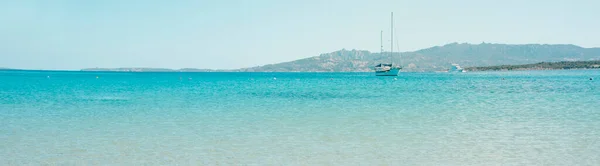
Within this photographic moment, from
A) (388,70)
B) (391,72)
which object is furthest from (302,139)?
(388,70)

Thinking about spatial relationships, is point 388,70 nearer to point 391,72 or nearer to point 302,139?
point 391,72

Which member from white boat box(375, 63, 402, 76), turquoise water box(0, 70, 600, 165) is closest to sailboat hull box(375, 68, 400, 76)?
white boat box(375, 63, 402, 76)

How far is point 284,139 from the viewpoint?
17000mm

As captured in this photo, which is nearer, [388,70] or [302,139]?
[302,139]

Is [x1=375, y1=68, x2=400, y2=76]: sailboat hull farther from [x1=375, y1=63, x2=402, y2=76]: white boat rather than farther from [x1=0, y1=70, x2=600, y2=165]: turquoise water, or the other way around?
[x1=0, y1=70, x2=600, y2=165]: turquoise water

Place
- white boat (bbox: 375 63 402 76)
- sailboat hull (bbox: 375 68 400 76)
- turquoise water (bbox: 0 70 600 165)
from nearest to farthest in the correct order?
turquoise water (bbox: 0 70 600 165) < sailboat hull (bbox: 375 68 400 76) < white boat (bbox: 375 63 402 76)

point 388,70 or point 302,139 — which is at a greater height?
point 388,70

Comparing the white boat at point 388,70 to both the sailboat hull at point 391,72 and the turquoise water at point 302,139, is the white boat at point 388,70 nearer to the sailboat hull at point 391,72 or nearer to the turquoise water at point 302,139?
the sailboat hull at point 391,72

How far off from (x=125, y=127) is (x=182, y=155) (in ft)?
24.5

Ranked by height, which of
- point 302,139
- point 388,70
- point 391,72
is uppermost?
point 388,70

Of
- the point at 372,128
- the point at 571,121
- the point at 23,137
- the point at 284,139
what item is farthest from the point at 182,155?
the point at 571,121

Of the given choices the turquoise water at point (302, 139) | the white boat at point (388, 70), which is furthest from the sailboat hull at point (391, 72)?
the turquoise water at point (302, 139)

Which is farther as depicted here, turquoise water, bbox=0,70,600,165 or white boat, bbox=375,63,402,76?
white boat, bbox=375,63,402,76

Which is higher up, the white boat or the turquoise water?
the white boat
